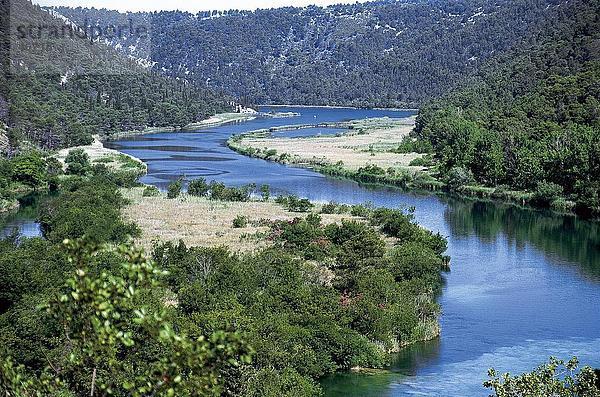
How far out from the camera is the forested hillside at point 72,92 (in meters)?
103

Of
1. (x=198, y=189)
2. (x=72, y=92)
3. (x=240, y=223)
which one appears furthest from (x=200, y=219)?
(x=72, y=92)

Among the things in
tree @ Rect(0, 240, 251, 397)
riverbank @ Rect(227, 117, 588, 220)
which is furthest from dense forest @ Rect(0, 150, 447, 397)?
riverbank @ Rect(227, 117, 588, 220)

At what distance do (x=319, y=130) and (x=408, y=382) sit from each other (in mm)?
114410

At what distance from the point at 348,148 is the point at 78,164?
38278 mm

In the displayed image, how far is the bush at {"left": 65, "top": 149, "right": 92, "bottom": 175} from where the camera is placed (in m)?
78.2

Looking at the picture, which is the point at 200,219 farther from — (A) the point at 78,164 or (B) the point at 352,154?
(B) the point at 352,154

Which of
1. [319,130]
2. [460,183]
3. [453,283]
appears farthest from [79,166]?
[319,130]

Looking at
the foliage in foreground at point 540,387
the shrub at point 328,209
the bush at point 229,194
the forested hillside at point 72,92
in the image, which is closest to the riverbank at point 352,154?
the bush at point 229,194

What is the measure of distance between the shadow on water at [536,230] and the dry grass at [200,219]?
9.46m

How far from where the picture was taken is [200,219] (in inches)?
2116

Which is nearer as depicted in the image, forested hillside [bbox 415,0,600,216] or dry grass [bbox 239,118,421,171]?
forested hillside [bbox 415,0,600,216]

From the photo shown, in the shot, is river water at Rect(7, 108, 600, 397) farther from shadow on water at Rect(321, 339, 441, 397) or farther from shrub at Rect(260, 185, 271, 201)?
shrub at Rect(260, 185, 271, 201)

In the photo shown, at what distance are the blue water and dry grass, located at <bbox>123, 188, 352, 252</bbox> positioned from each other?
873 centimetres

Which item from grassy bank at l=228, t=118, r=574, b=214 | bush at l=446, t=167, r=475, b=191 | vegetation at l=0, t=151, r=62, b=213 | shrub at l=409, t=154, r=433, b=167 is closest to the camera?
grassy bank at l=228, t=118, r=574, b=214
